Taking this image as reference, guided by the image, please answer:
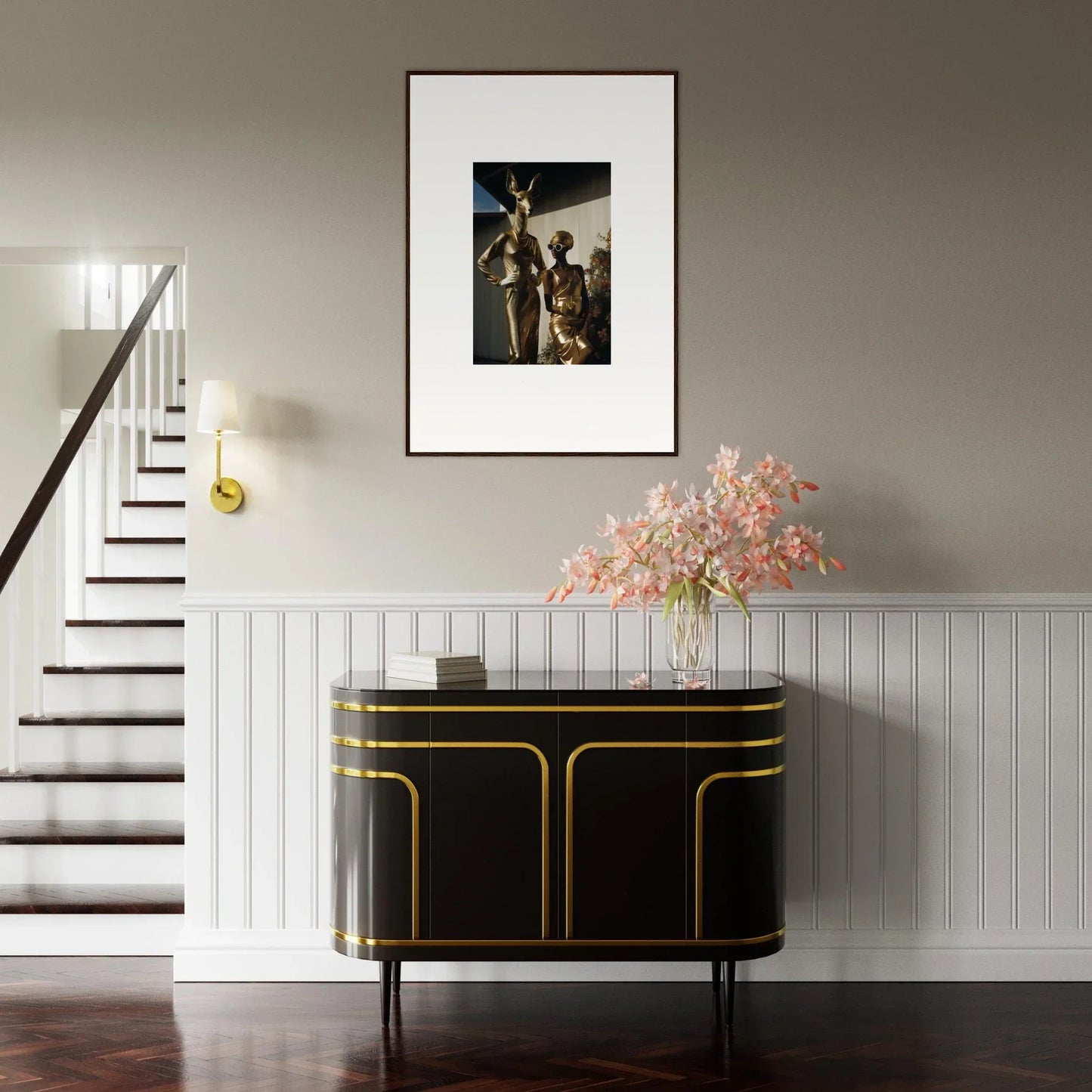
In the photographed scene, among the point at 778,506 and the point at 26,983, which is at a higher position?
the point at 778,506

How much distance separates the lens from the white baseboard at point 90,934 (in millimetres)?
3441

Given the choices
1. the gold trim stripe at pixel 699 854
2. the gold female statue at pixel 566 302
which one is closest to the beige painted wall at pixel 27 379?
the gold female statue at pixel 566 302

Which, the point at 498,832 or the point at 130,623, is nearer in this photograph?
the point at 498,832

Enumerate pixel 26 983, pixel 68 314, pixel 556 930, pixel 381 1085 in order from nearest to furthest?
pixel 381 1085
pixel 556 930
pixel 26 983
pixel 68 314

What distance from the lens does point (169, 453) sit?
5.52m

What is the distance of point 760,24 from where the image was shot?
343 centimetres

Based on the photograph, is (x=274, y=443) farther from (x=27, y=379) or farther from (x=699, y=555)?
(x=27, y=379)

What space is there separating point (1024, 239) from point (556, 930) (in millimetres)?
2498

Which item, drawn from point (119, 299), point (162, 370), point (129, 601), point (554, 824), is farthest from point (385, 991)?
point (119, 299)

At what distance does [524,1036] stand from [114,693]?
2.09 meters

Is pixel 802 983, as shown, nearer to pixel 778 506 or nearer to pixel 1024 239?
pixel 778 506

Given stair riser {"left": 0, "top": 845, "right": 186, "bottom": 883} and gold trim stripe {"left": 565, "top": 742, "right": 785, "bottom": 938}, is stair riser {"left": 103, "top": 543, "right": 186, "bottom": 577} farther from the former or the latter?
gold trim stripe {"left": 565, "top": 742, "right": 785, "bottom": 938}

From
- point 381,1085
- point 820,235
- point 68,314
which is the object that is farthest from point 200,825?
point 68,314

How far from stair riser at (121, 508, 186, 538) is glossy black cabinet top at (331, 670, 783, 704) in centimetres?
219
